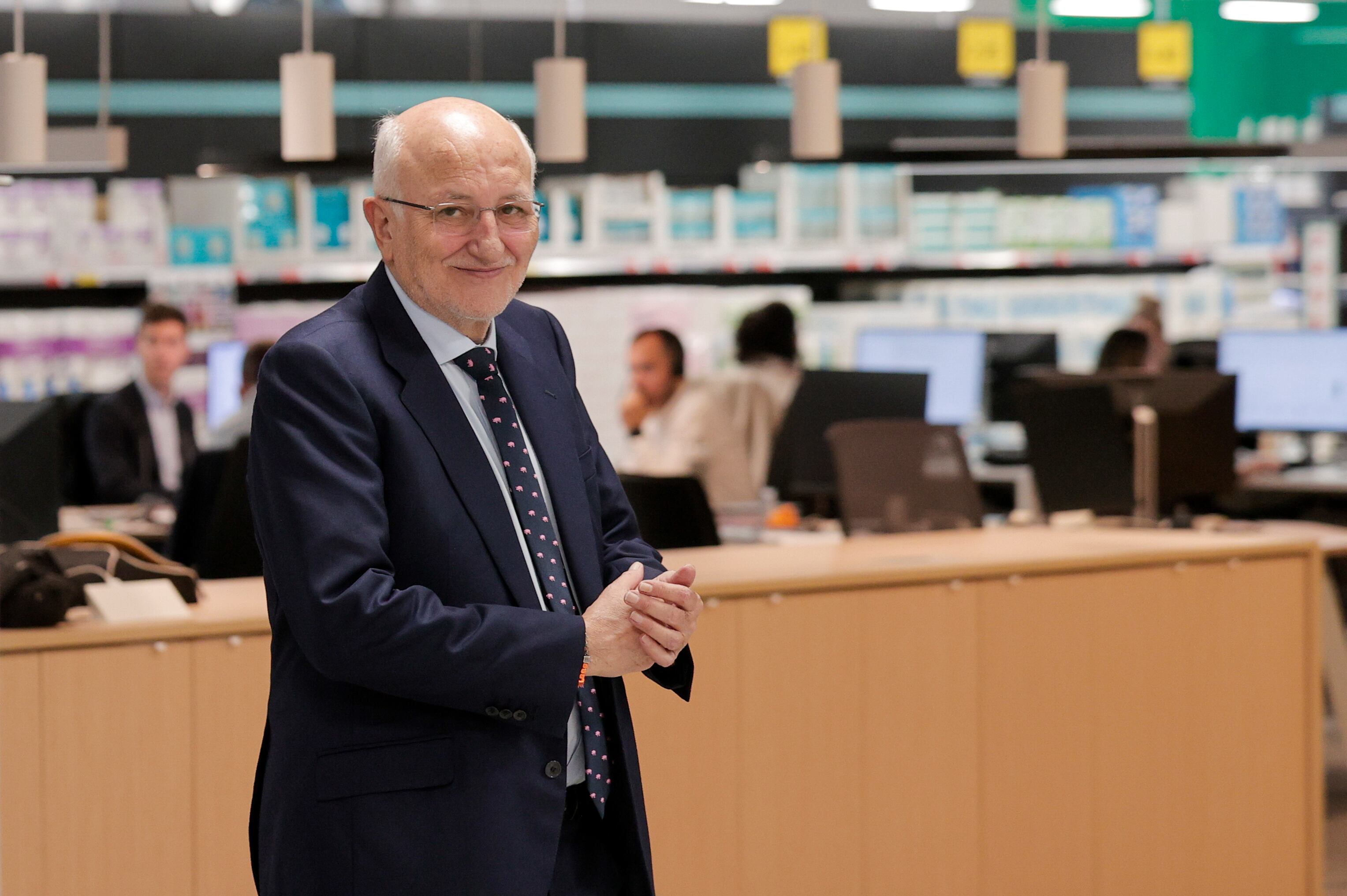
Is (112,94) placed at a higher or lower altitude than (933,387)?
higher

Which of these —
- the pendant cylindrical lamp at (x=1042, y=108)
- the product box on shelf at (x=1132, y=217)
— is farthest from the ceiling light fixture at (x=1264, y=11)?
the pendant cylindrical lamp at (x=1042, y=108)

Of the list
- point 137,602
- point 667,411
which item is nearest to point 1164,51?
point 667,411

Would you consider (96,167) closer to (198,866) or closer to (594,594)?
(198,866)

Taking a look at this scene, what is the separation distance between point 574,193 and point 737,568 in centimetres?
477

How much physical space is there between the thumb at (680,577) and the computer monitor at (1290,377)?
16.7 feet

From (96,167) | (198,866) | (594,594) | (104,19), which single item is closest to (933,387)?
(96,167)

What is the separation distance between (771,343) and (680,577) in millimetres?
4954

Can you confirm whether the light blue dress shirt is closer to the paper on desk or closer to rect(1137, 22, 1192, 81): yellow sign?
the paper on desk

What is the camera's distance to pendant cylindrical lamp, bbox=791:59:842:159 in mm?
6438

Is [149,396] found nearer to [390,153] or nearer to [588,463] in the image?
[588,463]

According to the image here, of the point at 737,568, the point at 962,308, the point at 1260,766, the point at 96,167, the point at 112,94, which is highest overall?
the point at 112,94

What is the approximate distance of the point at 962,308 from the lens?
8.60 metres

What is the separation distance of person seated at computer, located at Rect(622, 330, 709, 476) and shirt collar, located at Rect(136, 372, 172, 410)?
1.94 m

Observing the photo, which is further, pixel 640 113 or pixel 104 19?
pixel 640 113
